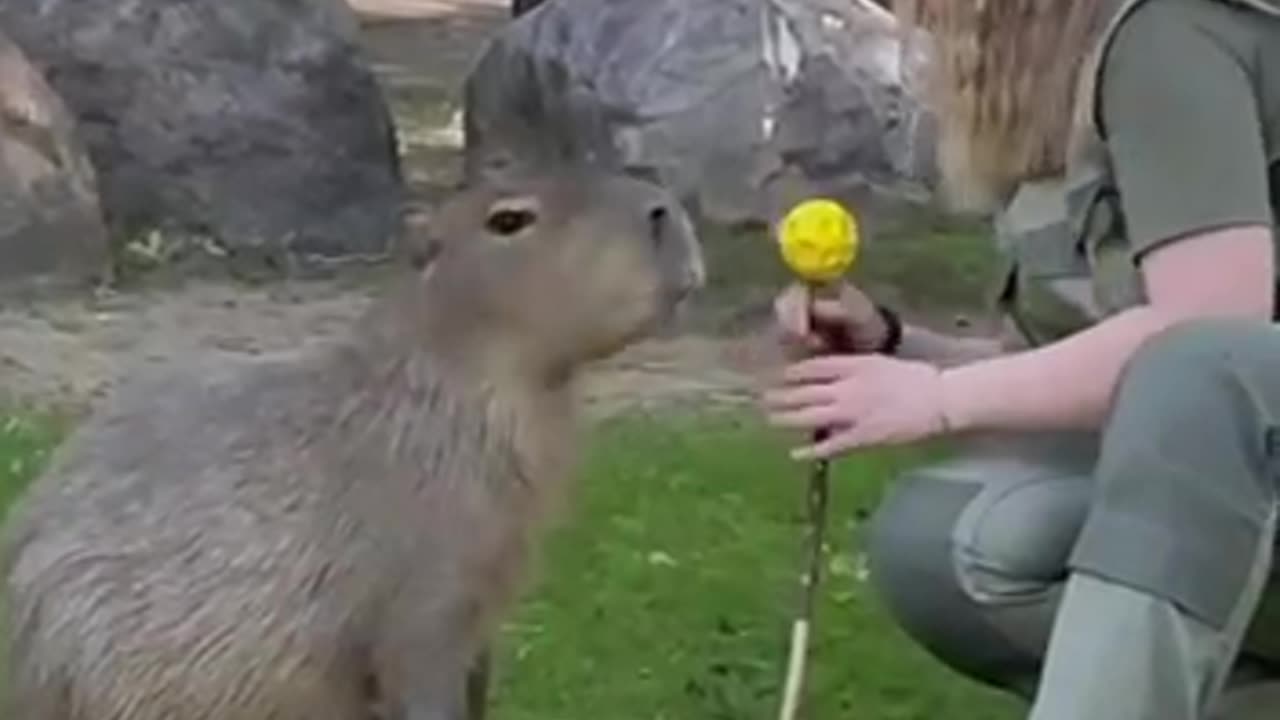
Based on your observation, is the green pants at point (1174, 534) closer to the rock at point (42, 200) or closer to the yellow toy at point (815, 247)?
the yellow toy at point (815, 247)

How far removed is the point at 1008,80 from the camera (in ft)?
11.5

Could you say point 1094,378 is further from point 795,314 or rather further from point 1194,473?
point 795,314

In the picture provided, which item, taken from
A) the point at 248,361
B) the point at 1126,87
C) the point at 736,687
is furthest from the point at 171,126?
the point at 1126,87

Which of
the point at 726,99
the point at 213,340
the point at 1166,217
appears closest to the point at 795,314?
the point at 1166,217

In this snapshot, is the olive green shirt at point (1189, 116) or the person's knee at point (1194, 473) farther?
the olive green shirt at point (1189, 116)

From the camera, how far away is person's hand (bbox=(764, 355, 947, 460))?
3.35 metres

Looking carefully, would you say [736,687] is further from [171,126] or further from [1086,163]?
[171,126]

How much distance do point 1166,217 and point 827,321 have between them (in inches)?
18.8

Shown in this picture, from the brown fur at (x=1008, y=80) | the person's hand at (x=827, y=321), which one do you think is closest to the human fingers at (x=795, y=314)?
the person's hand at (x=827, y=321)

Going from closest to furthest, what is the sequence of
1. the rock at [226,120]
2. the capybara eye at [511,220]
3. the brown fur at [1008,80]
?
the brown fur at [1008,80]
the capybara eye at [511,220]
the rock at [226,120]

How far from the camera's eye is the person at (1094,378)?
10.3 feet

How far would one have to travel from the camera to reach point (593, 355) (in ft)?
11.8

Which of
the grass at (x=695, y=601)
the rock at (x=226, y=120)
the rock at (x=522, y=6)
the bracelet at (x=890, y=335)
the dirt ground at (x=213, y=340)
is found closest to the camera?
the bracelet at (x=890, y=335)

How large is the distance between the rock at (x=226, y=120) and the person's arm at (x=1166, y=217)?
5064 mm
